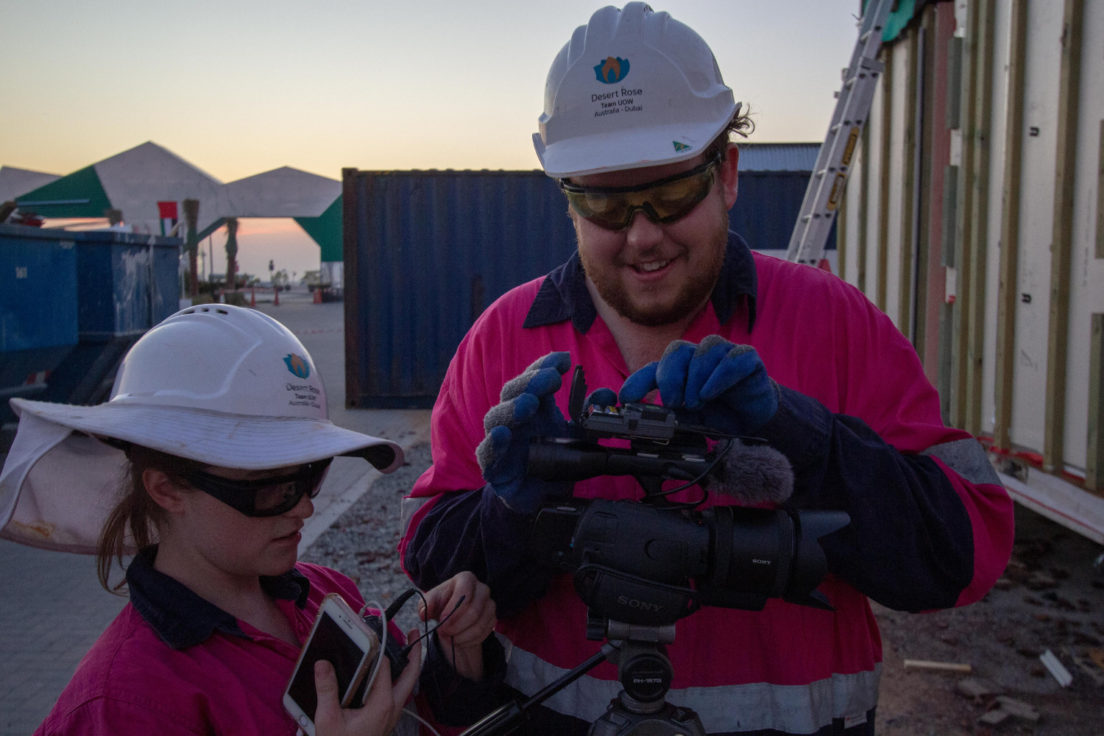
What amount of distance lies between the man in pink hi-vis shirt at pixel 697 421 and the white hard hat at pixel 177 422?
364mm

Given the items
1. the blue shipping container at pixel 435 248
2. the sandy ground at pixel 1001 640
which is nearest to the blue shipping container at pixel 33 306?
the sandy ground at pixel 1001 640

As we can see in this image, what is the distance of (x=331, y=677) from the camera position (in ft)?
4.88

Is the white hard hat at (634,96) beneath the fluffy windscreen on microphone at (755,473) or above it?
above

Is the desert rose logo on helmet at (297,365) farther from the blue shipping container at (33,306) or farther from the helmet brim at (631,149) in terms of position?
the blue shipping container at (33,306)

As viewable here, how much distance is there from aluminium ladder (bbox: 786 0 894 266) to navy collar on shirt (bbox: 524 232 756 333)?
5108 mm

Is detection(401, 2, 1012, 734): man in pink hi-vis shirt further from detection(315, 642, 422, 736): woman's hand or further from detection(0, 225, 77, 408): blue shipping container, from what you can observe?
detection(0, 225, 77, 408): blue shipping container

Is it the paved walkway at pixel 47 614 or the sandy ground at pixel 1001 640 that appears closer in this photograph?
the sandy ground at pixel 1001 640

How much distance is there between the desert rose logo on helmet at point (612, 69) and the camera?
1.83m

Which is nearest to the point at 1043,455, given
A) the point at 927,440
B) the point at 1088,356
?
the point at 1088,356

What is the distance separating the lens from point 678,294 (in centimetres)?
189

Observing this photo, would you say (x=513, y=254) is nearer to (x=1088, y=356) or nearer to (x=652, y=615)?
(x=1088, y=356)

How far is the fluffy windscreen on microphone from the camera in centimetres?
141

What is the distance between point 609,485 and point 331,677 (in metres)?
0.67

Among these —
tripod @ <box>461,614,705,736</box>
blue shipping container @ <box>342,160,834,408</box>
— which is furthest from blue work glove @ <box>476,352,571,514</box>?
blue shipping container @ <box>342,160,834,408</box>
